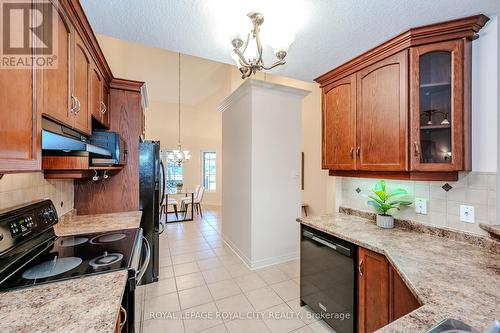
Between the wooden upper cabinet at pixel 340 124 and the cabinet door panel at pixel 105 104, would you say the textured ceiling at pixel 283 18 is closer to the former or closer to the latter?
the wooden upper cabinet at pixel 340 124

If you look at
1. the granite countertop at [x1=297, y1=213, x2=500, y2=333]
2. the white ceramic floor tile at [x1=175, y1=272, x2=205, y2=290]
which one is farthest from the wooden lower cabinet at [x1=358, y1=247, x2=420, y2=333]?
the white ceramic floor tile at [x1=175, y1=272, x2=205, y2=290]

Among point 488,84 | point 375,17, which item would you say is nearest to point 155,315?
point 375,17

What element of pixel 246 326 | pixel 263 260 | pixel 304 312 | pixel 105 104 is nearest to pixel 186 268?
pixel 263 260

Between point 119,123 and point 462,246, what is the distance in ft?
11.0

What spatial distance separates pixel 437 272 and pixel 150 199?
269 cm

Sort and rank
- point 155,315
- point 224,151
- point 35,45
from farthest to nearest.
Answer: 1. point 224,151
2. point 155,315
3. point 35,45

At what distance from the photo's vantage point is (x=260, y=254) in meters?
3.11

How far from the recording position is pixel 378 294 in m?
1.40

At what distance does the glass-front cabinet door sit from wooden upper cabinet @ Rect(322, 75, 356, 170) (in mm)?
487

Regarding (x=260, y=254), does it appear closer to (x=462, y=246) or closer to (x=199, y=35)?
(x=462, y=246)

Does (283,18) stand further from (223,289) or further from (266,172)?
(223,289)

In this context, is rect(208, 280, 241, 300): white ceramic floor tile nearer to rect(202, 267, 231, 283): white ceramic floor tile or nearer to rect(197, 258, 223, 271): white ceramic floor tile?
rect(202, 267, 231, 283): white ceramic floor tile

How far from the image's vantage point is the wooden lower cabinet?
1255 millimetres

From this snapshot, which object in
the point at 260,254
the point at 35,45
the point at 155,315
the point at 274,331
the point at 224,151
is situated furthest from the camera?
the point at 224,151
